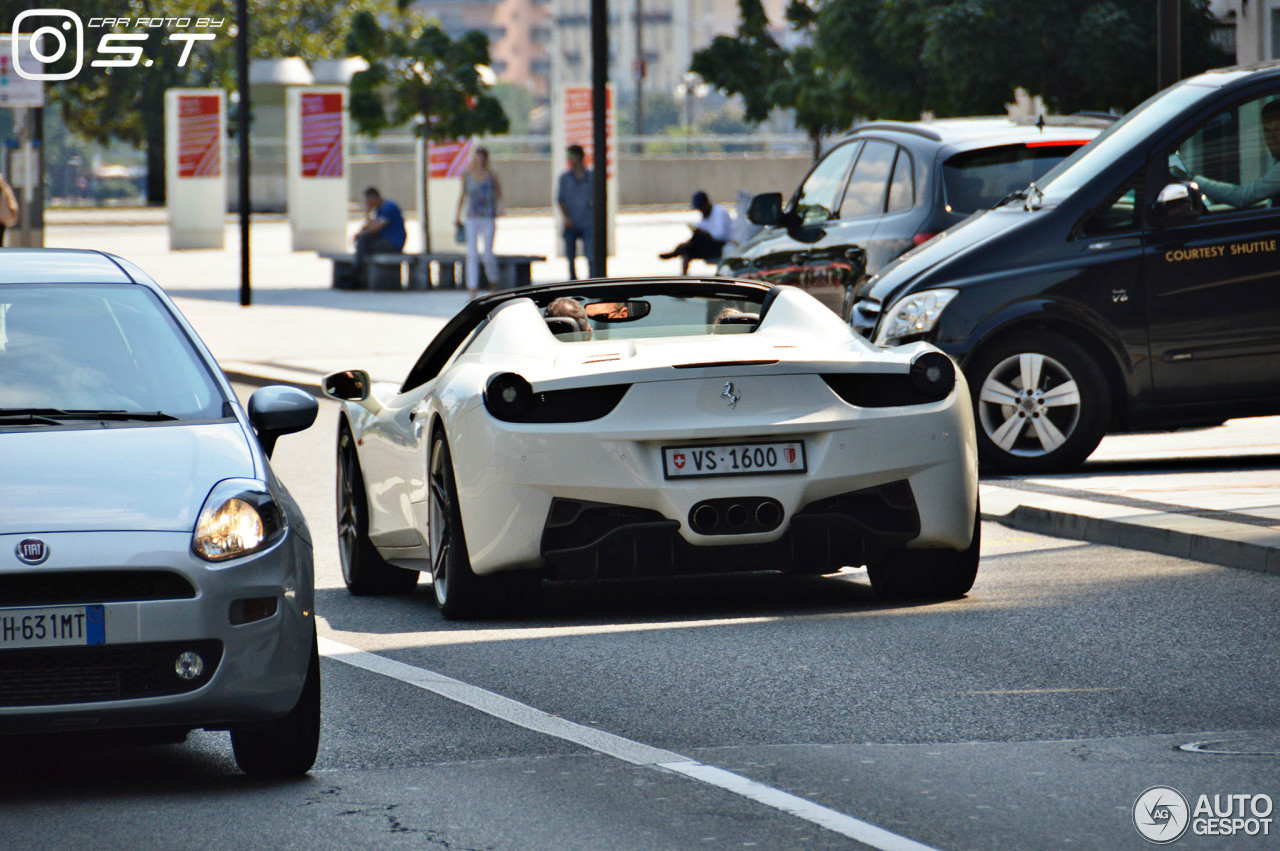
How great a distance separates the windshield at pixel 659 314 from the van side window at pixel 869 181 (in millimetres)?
4971

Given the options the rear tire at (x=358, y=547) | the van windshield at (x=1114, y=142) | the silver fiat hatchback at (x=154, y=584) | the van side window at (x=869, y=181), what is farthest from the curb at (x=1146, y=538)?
the silver fiat hatchback at (x=154, y=584)

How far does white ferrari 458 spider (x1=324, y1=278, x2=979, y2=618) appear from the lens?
7.49 metres

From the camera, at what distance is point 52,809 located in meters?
5.32

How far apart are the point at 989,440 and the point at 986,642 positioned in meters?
4.42

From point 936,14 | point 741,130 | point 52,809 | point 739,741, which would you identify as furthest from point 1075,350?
point 741,130

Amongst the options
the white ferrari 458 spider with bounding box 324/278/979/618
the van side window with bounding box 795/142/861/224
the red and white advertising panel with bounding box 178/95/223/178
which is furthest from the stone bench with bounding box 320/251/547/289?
the white ferrari 458 spider with bounding box 324/278/979/618

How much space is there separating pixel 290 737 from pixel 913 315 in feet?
22.4

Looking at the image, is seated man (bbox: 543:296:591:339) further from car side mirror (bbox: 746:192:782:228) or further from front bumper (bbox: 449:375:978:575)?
car side mirror (bbox: 746:192:782:228)

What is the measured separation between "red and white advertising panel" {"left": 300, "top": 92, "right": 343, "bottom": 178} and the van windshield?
2714cm

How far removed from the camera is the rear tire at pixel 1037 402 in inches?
458

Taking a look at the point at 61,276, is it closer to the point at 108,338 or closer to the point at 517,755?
the point at 108,338

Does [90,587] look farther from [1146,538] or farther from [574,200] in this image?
[574,200]

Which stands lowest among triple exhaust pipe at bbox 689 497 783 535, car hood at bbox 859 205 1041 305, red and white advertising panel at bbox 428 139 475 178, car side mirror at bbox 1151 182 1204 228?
triple exhaust pipe at bbox 689 497 783 535

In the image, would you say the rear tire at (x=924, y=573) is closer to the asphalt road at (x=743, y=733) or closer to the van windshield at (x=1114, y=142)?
the asphalt road at (x=743, y=733)
